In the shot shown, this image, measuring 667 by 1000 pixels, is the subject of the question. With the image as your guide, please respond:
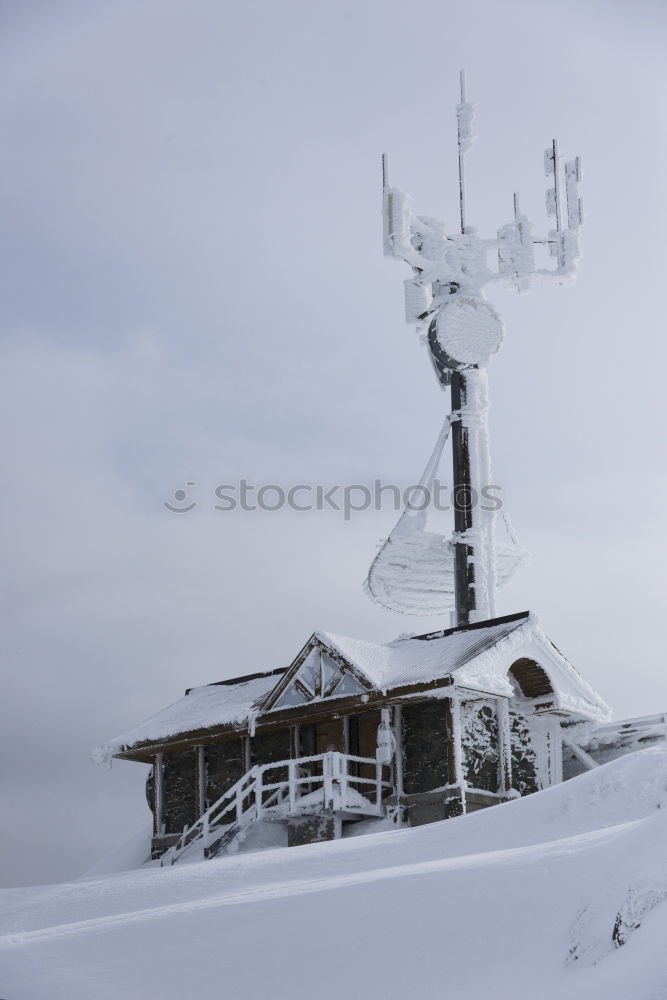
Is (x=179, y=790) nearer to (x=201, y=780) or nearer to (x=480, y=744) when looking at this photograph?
(x=201, y=780)

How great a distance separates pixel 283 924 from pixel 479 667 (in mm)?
11727

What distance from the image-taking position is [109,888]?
1903 centimetres

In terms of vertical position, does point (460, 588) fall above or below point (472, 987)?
above

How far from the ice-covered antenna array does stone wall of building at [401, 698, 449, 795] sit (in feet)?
26.7

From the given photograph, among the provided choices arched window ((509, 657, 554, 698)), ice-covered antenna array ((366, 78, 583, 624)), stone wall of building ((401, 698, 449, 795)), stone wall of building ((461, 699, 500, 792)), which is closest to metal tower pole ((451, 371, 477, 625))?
ice-covered antenna array ((366, 78, 583, 624))

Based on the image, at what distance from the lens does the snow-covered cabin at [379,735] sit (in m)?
24.5

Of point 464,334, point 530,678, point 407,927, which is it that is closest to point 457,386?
point 464,334

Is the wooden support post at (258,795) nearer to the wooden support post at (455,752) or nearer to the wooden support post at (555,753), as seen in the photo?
the wooden support post at (455,752)

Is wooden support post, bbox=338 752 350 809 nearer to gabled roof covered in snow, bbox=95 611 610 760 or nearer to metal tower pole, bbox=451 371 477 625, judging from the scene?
gabled roof covered in snow, bbox=95 611 610 760

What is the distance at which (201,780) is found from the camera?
28844 mm

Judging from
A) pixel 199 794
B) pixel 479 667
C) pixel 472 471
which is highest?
pixel 472 471

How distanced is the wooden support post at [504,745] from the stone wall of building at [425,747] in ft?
5.12

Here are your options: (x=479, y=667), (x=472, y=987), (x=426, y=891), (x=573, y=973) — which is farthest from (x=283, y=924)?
(x=479, y=667)

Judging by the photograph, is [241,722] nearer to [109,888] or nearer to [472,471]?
[109,888]
